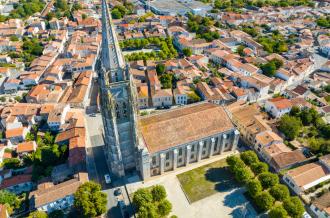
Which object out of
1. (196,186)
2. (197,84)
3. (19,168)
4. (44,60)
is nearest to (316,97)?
(197,84)

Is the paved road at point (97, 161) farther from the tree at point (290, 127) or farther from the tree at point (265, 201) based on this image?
the tree at point (290, 127)

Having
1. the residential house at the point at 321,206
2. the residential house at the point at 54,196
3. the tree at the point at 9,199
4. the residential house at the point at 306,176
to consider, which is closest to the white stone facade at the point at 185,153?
the residential house at the point at 306,176

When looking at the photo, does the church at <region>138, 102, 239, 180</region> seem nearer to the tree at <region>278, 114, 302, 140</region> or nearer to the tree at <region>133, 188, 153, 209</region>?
the tree at <region>133, 188, 153, 209</region>

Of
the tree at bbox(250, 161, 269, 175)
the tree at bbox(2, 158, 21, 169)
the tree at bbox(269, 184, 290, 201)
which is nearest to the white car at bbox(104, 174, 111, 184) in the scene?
the tree at bbox(2, 158, 21, 169)

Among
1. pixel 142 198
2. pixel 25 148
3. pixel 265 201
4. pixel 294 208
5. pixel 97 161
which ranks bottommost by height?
pixel 97 161

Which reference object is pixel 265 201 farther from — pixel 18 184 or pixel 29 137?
pixel 29 137

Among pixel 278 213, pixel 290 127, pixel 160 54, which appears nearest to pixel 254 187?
pixel 278 213
